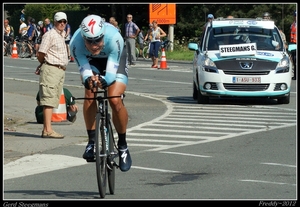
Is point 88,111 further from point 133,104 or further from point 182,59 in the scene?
point 182,59

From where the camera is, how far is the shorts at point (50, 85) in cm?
1411

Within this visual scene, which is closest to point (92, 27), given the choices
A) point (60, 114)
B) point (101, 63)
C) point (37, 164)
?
point (101, 63)

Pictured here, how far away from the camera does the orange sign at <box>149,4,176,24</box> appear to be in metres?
46.5

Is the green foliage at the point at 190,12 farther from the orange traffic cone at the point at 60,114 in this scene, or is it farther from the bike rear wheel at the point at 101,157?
the bike rear wheel at the point at 101,157

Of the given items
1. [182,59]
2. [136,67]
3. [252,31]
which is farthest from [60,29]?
[182,59]

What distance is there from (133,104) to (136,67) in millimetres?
14876

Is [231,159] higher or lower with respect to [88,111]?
lower

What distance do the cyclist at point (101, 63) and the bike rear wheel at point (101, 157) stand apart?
10.9 inches

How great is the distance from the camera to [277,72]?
19.2 metres

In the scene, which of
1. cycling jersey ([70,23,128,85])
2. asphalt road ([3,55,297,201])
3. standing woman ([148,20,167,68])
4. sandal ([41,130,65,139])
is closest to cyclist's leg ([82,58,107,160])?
cycling jersey ([70,23,128,85])

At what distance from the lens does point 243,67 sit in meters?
19.2

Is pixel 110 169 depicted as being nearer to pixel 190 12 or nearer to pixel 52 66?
pixel 52 66

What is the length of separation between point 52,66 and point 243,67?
6132 millimetres

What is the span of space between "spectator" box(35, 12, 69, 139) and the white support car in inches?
220
